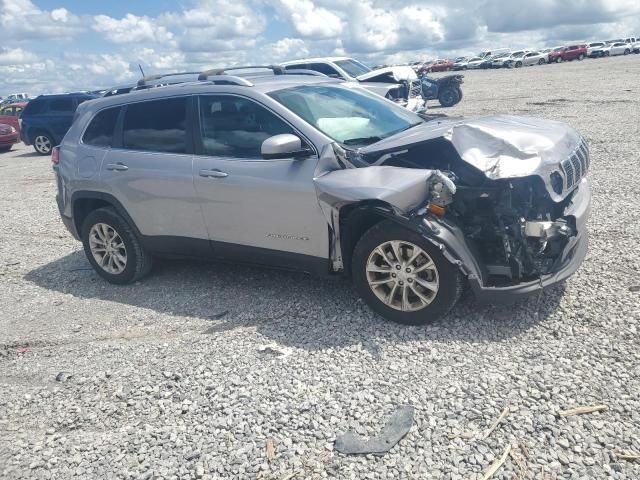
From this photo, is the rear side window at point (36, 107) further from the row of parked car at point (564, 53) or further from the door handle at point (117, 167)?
the row of parked car at point (564, 53)

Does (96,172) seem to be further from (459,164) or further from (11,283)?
(459,164)

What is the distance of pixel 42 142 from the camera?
17.9 meters

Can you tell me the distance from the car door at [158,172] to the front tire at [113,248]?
23 centimetres

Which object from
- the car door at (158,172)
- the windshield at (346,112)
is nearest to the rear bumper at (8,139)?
the car door at (158,172)

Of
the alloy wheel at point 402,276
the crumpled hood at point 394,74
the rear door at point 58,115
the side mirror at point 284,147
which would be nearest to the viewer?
the alloy wheel at point 402,276

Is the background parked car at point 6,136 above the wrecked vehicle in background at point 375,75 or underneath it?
underneath

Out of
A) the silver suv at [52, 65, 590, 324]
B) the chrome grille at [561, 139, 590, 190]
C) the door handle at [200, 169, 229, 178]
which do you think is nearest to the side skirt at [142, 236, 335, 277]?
the silver suv at [52, 65, 590, 324]

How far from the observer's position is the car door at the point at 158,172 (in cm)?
501

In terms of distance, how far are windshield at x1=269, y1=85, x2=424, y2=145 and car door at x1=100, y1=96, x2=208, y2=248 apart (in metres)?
1.02

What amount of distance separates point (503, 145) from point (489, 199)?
1.31 feet

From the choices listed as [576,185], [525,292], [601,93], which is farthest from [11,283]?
[601,93]

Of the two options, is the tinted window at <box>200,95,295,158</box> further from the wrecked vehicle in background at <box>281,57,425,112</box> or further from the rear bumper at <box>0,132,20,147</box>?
the rear bumper at <box>0,132,20,147</box>

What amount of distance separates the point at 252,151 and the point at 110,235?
6.60ft

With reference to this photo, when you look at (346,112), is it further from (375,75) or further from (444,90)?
(444,90)
